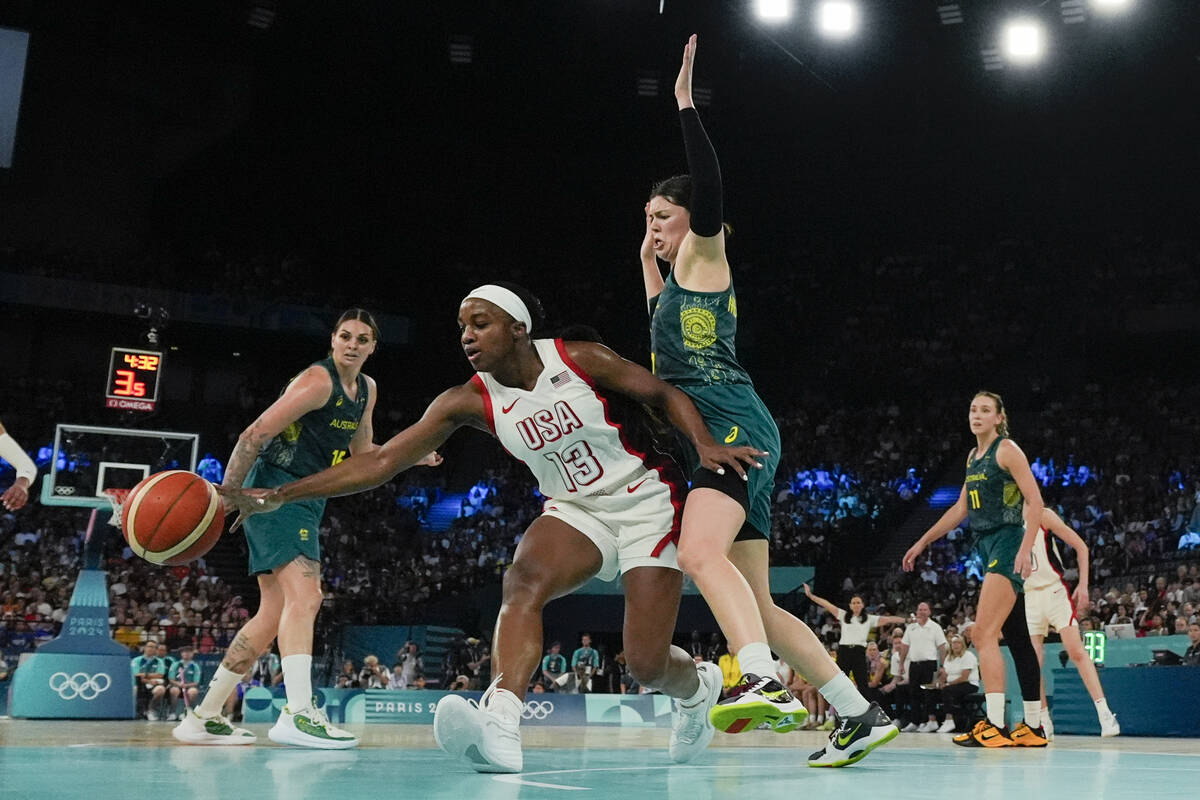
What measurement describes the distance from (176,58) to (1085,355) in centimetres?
2427

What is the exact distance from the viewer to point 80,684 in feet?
38.6

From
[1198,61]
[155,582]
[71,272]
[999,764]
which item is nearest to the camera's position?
[999,764]

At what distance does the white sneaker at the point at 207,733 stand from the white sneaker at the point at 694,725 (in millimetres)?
2618

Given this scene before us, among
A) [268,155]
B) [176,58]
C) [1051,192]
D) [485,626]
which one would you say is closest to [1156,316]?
[1051,192]

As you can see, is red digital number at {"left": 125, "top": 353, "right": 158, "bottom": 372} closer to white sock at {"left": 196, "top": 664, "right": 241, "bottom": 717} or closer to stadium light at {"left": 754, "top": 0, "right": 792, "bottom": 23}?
stadium light at {"left": 754, "top": 0, "right": 792, "bottom": 23}

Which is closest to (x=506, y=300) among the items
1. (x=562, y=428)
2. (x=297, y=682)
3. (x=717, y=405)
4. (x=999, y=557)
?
(x=562, y=428)

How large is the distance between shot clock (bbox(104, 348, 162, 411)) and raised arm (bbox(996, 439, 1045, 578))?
51.1 ft

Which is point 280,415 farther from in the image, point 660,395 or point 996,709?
point 996,709

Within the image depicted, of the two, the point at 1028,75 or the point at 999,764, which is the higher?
the point at 1028,75

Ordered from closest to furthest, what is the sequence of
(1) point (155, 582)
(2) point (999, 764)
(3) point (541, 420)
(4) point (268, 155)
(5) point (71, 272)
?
(3) point (541, 420) < (2) point (999, 764) < (1) point (155, 582) < (5) point (71, 272) < (4) point (268, 155)

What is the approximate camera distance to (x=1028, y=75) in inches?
942

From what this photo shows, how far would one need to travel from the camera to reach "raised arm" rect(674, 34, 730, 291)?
4594mm

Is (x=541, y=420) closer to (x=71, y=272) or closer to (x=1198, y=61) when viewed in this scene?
(x=1198, y=61)

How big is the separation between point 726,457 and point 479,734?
1.31m
